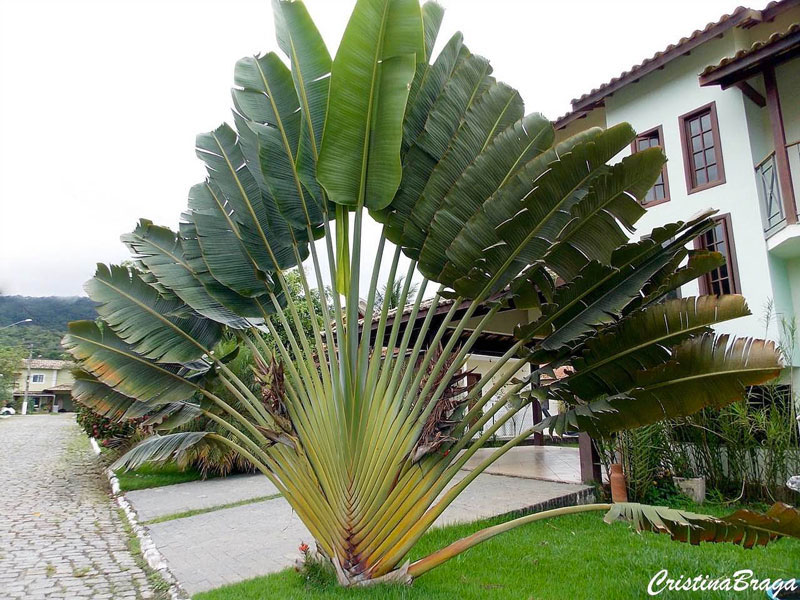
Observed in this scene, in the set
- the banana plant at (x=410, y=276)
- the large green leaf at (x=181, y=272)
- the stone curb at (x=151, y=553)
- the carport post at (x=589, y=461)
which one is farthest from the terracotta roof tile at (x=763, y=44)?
the stone curb at (x=151, y=553)

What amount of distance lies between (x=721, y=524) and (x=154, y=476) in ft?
37.8

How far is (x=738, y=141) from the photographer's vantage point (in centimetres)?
845

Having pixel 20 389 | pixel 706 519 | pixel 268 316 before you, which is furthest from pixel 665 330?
pixel 20 389

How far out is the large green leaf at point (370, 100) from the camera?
136 inches

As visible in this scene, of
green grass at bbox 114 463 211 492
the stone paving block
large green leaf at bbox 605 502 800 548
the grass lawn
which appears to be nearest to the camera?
large green leaf at bbox 605 502 800 548

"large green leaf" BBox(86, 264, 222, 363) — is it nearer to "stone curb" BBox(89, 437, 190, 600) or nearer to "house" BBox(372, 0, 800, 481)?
"stone curb" BBox(89, 437, 190, 600)

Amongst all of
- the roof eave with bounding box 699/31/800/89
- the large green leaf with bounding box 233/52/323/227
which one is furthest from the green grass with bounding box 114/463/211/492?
the roof eave with bounding box 699/31/800/89

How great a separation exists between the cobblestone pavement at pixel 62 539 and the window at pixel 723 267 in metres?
9.28

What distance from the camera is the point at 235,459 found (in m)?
11.3

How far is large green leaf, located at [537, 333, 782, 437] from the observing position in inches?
137

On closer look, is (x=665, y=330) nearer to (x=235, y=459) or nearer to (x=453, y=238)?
(x=453, y=238)

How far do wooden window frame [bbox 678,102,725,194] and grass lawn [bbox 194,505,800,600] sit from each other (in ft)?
19.8

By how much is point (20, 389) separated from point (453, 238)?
248ft

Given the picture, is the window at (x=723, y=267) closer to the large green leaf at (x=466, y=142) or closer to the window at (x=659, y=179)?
the window at (x=659, y=179)
